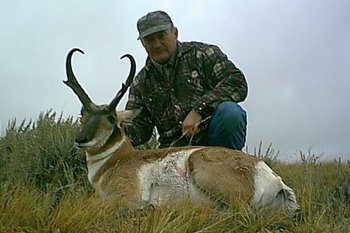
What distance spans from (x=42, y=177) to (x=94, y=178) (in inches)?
33.4

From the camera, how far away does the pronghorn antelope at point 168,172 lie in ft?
12.9

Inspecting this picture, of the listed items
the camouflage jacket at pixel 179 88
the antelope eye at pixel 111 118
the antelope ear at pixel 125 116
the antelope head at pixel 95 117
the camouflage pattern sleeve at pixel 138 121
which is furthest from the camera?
the camouflage pattern sleeve at pixel 138 121

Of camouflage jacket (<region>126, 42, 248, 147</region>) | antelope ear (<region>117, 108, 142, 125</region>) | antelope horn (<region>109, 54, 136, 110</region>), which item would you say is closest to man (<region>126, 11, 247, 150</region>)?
camouflage jacket (<region>126, 42, 248, 147</region>)

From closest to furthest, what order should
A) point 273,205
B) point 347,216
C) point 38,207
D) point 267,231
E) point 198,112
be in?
point 38,207
point 267,231
point 273,205
point 347,216
point 198,112

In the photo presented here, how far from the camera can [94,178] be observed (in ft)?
14.3

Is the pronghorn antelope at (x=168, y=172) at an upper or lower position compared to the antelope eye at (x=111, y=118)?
lower

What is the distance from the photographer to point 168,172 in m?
4.11

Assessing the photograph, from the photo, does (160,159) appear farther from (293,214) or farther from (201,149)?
(293,214)

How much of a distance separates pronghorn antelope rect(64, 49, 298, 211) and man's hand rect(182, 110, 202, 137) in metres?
0.62

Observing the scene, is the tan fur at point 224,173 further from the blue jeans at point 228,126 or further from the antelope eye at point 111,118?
the blue jeans at point 228,126

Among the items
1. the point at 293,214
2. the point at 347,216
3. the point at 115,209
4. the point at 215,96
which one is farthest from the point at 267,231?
the point at 215,96

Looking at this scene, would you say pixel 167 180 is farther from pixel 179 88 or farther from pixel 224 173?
pixel 179 88

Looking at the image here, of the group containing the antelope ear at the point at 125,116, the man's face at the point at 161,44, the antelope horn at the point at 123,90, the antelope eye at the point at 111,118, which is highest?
the man's face at the point at 161,44

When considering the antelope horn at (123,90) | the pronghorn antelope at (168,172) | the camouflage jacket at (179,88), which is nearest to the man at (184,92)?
the camouflage jacket at (179,88)
